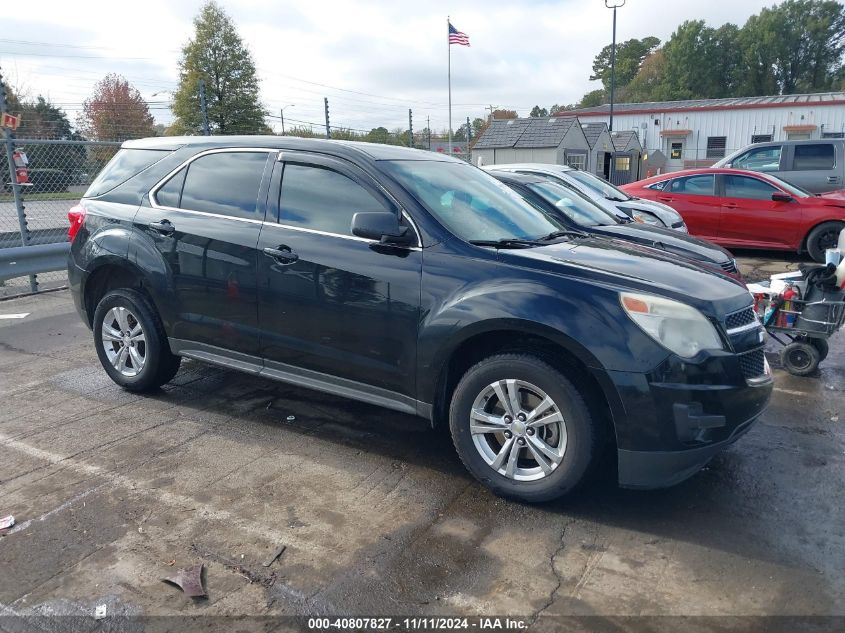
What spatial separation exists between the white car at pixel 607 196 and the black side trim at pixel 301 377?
5.67 metres

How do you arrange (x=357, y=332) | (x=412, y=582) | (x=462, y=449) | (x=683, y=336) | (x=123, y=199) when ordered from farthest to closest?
(x=123, y=199) < (x=357, y=332) < (x=462, y=449) < (x=683, y=336) < (x=412, y=582)

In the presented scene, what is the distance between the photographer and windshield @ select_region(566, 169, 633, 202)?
10.6 m

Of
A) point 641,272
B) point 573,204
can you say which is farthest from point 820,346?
point 573,204

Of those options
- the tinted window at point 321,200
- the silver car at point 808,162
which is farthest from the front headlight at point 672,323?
the silver car at point 808,162

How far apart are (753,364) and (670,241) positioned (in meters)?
3.88

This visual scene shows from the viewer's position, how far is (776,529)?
3.34 metres

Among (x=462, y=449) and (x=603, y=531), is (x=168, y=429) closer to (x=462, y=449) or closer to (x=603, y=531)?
(x=462, y=449)

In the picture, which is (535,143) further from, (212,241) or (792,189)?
(212,241)

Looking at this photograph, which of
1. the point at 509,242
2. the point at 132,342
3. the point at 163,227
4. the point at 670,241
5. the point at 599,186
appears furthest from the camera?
the point at 599,186

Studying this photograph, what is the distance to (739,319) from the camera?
11.7 feet

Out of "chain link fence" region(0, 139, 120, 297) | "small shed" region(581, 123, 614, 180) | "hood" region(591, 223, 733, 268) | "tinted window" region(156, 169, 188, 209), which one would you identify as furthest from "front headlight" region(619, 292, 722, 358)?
"small shed" region(581, 123, 614, 180)

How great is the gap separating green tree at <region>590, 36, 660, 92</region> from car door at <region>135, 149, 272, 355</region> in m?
102

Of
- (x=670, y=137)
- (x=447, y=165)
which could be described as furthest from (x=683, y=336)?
(x=670, y=137)

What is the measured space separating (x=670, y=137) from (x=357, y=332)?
4848cm
